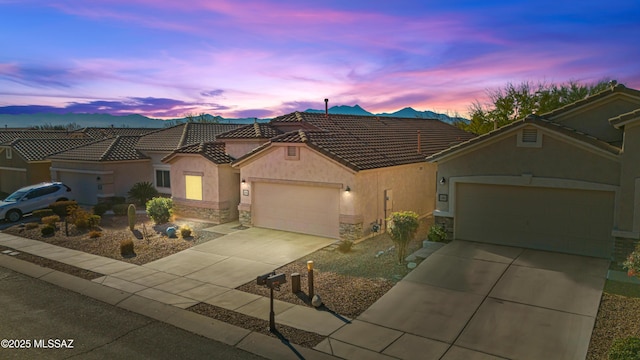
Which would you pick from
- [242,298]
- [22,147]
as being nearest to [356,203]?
[242,298]

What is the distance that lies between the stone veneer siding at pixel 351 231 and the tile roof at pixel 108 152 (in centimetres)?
1660

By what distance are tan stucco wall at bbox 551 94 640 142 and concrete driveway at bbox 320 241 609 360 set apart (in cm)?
546

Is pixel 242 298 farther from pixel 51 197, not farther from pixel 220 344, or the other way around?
pixel 51 197

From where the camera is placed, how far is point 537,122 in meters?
14.3

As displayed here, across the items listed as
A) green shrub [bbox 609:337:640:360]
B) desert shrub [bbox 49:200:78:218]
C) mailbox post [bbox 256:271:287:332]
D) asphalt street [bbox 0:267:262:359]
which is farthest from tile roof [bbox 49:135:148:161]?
green shrub [bbox 609:337:640:360]

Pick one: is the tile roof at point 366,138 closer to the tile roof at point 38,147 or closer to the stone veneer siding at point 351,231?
the stone veneer siding at point 351,231

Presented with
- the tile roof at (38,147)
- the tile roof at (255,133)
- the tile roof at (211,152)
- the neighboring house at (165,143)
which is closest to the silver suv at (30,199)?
the neighboring house at (165,143)

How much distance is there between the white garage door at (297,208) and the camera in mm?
18516

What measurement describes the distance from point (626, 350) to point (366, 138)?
16.6 metres

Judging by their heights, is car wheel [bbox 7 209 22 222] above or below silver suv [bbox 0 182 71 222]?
below

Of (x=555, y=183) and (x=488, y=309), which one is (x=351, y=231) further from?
(x=488, y=309)

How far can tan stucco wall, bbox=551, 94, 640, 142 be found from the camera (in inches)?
635

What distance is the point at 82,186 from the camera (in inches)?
1110

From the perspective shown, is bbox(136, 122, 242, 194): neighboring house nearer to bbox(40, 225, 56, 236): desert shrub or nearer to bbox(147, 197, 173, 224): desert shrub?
bbox(147, 197, 173, 224): desert shrub
